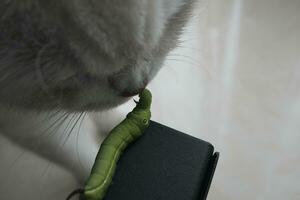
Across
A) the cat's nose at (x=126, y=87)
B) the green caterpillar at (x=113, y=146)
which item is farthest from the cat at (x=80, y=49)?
the green caterpillar at (x=113, y=146)

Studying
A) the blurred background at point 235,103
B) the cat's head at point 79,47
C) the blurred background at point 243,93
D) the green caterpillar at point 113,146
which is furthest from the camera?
the blurred background at point 243,93

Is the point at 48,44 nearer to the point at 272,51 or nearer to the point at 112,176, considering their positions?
the point at 112,176

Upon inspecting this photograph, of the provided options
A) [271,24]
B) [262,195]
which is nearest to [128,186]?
[262,195]

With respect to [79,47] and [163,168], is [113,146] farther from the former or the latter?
[79,47]

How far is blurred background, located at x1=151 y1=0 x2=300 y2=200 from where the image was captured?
79 cm

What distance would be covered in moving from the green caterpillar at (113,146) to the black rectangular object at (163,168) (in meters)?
0.02

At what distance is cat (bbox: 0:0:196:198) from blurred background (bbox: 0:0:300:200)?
22 cm

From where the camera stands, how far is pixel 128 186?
0.63 meters

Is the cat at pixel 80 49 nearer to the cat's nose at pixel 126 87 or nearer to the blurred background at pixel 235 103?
the cat's nose at pixel 126 87

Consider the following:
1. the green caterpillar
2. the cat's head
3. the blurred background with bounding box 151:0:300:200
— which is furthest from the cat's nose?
the blurred background with bounding box 151:0:300:200

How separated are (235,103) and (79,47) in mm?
592

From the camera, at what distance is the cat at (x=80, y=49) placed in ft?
1.16

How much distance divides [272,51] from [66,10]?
754 mm

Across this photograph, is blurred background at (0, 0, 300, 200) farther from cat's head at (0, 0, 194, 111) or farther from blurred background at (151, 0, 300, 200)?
cat's head at (0, 0, 194, 111)
